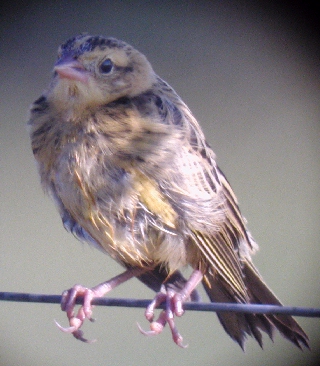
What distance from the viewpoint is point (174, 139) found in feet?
8.42

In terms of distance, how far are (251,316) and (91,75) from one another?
153 centimetres

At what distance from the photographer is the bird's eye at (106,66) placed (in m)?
2.57

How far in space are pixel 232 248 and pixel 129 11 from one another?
7.45 ft

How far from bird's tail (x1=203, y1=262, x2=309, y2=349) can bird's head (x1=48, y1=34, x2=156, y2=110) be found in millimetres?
1117

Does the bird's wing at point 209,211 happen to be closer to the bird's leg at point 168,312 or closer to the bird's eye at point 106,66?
the bird's leg at point 168,312

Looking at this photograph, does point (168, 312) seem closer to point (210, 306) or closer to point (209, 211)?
point (209, 211)

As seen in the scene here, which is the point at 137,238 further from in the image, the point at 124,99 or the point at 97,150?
the point at 124,99

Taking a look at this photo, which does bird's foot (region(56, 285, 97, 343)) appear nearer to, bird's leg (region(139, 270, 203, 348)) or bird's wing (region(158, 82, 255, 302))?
bird's leg (region(139, 270, 203, 348))

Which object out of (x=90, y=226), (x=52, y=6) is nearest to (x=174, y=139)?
(x=90, y=226)

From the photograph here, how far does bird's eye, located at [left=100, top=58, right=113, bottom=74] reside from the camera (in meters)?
2.57

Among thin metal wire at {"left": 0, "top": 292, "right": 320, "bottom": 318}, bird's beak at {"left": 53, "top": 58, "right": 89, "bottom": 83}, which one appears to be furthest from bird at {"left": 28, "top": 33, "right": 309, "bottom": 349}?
thin metal wire at {"left": 0, "top": 292, "right": 320, "bottom": 318}

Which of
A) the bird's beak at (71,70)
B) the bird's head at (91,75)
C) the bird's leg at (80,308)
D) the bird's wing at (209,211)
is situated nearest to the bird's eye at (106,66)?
the bird's head at (91,75)

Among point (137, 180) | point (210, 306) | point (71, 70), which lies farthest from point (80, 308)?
point (71, 70)

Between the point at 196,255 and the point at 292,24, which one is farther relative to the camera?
the point at 292,24
